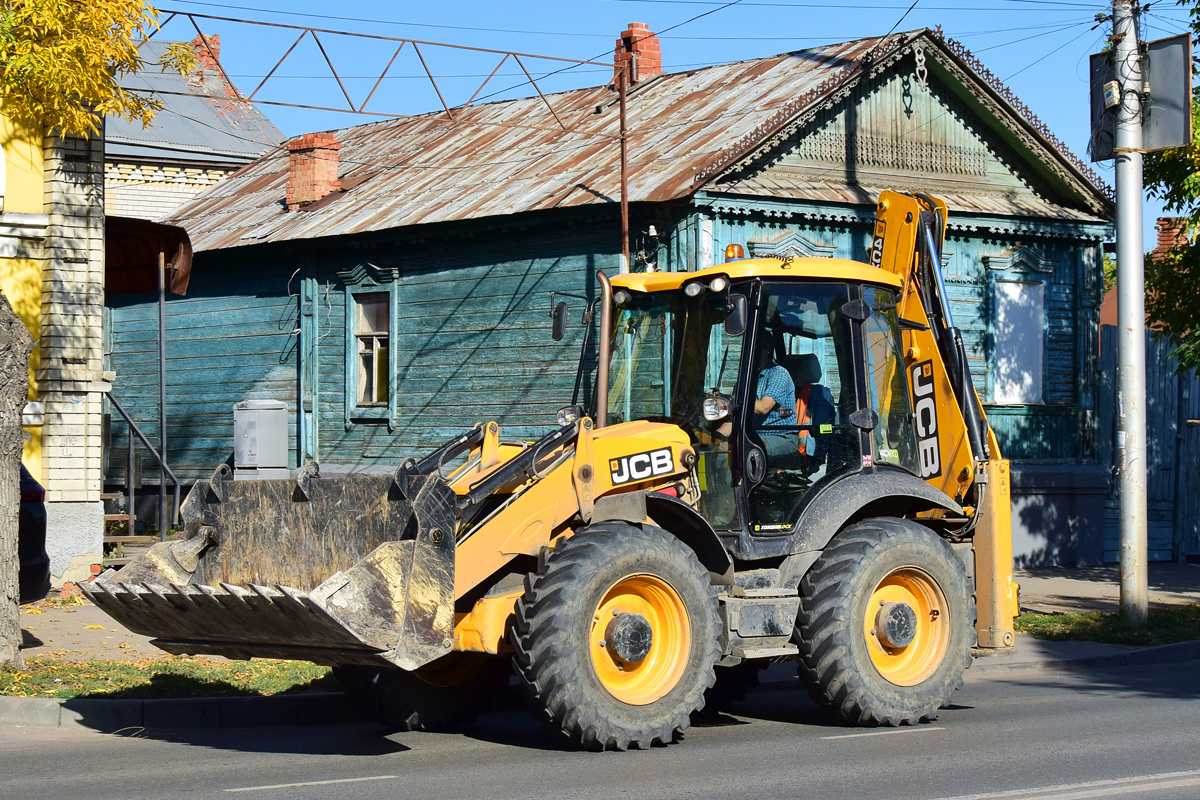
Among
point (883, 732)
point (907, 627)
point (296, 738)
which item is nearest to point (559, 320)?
point (907, 627)

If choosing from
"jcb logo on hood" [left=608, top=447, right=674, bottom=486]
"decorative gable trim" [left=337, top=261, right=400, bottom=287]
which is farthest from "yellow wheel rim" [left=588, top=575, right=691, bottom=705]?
"decorative gable trim" [left=337, top=261, right=400, bottom=287]

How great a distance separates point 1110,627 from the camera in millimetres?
13586

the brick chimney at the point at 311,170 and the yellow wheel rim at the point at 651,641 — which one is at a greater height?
the brick chimney at the point at 311,170

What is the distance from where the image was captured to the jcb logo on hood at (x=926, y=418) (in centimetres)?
988

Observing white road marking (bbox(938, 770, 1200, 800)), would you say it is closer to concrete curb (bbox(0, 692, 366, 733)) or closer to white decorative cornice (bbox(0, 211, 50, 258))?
concrete curb (bbox(0, 692, 366, 733))

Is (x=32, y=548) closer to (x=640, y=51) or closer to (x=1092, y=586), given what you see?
(x=1092, y=586)

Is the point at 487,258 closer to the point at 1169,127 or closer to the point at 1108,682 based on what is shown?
the point at 1169,127

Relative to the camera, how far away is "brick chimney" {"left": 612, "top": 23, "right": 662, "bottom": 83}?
22922 mm

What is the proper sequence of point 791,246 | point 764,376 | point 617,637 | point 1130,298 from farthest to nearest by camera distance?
1. point 791,246
2. point 1130,298
3. point 764,376
4. point 617,637

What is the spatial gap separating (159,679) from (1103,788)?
617 centimetres

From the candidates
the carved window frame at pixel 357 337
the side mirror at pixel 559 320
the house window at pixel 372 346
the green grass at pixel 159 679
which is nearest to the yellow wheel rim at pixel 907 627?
the side mirror at pixel 559 320

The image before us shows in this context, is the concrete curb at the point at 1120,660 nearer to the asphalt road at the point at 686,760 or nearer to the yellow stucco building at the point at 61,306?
the asphalt road at the point at 686,760

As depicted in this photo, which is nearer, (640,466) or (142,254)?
(640,466)

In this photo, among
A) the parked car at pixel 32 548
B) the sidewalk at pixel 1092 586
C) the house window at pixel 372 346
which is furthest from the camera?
the house window at pixel 372 346
